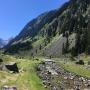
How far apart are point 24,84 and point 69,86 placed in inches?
369

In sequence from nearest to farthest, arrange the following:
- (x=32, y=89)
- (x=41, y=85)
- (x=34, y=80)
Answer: (x=32, y=89), (x=41, y=85), (x=34, y=80)

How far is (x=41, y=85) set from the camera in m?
54.1

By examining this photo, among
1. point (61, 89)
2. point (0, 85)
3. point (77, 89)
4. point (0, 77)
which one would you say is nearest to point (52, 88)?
point (61, 89)

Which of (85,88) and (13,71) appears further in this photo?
(13,71)

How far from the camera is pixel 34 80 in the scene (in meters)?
58.4

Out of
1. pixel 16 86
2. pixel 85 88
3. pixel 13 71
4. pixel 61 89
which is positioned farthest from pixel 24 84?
pixel 13 71

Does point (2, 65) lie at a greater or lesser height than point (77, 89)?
greater

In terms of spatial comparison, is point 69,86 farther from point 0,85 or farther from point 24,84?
point 0,85

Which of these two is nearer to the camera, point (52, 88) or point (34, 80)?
point (52, 88)

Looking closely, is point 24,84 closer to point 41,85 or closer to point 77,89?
point 41,85

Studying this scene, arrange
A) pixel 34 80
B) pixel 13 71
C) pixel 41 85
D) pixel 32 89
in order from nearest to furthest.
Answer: pixel 32 89 → pixel 41 85 → pixel 34 80 → pixel 13 71

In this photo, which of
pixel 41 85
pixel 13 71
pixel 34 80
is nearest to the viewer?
pixel 41 85

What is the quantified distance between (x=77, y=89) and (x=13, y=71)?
22.1 metres

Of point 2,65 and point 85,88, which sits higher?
point 2,65
